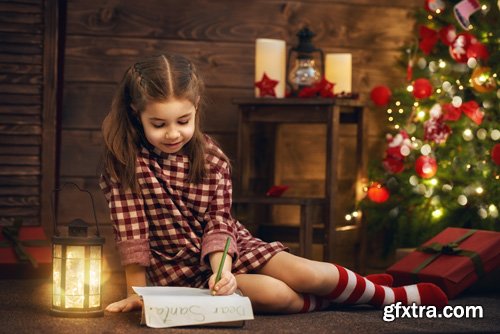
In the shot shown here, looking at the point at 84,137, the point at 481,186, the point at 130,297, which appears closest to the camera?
the point at 130,297

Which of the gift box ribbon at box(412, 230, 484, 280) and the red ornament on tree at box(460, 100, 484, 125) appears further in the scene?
the red ornament on tree at box(460, 100, 484, 125)

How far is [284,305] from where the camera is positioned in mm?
2188

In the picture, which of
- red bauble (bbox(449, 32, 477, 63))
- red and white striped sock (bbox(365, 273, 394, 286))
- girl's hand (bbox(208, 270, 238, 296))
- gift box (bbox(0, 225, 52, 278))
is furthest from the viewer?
red bauble (bbox(449, 32, 477, 63))

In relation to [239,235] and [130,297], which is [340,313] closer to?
[239,235]

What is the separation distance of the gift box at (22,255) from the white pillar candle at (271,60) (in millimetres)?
876

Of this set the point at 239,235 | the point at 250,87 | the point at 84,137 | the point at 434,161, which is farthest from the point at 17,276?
the point at 434,161

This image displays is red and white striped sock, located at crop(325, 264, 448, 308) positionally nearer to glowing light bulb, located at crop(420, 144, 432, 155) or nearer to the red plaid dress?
the red plaid dress

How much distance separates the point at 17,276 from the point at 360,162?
1.24m

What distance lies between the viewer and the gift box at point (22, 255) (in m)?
2.80

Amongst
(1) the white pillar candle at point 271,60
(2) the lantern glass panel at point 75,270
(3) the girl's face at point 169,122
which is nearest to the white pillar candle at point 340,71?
(1) the white pillar candle at point 271,60

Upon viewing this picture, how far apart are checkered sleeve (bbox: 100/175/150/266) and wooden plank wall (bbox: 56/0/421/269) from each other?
3.48 ft

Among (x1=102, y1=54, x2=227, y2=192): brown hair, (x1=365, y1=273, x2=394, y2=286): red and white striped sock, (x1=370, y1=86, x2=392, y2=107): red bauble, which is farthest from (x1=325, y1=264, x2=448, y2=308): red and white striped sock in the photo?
(x1=370, y1=86, x2=392, y2=107): red bauble

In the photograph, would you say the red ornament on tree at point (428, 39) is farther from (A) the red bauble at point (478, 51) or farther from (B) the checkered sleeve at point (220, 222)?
(B) the checkered sleeve at point (220, 222)

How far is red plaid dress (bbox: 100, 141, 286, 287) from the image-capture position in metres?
2.18
